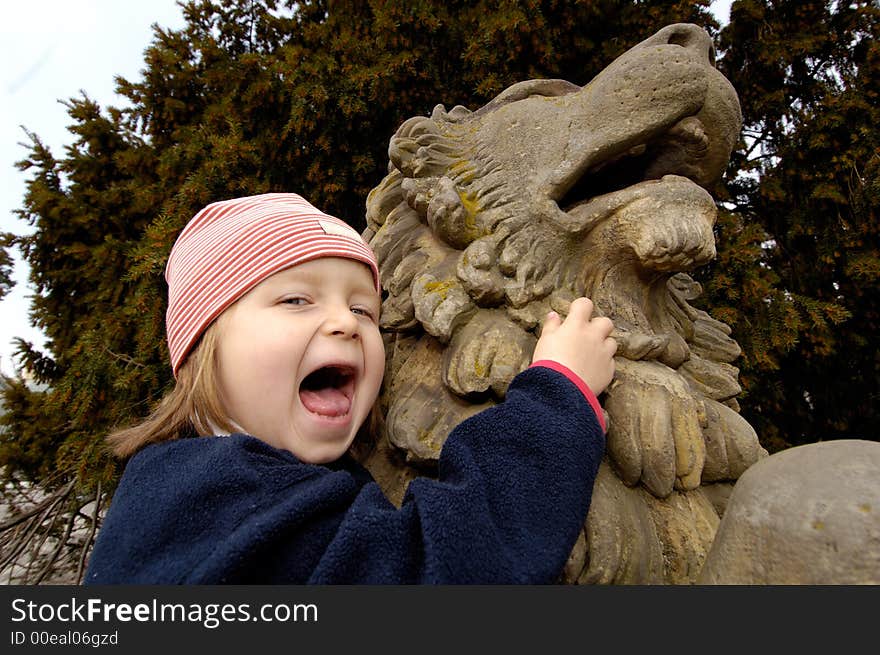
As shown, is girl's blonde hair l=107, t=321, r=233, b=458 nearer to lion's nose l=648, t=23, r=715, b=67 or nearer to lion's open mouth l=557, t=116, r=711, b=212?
lion's open mouth l=557, t=116, r=711, b=212

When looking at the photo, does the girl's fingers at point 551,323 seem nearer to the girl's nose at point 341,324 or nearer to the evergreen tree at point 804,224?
the girl's nose at point 341,324

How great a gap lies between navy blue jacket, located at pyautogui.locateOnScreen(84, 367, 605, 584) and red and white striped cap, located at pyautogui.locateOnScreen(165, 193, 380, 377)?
0.82 ft

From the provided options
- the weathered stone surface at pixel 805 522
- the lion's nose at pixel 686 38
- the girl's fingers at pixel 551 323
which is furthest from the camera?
the lion's nose at pixel 686 38

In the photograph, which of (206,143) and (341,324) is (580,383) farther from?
(206,143)

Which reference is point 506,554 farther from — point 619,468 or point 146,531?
point 146,531

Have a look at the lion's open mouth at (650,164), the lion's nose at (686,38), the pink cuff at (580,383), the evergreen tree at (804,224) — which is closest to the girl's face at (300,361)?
the pink cuff at (580,383)

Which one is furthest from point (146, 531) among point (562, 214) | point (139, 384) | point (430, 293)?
point (139, 384)

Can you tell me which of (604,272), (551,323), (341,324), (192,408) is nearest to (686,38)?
(604,272)

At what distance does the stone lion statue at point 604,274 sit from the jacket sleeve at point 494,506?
136 mm

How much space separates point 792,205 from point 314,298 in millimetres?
2715

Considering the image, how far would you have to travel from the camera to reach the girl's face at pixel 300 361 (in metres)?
0.88

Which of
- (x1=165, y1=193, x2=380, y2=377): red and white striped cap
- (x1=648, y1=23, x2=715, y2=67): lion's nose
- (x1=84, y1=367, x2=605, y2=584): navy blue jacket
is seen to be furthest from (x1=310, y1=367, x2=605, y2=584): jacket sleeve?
(x1=648, y1=23, x2=715, y2=67): lion's nose

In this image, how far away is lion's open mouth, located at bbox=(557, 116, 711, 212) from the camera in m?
1.08

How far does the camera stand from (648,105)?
3.37 ft
